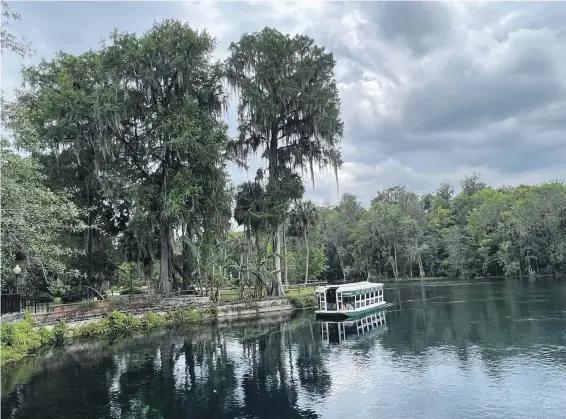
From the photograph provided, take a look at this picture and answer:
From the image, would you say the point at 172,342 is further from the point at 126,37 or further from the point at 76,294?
the point at 126,37

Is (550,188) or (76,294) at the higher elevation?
(550,188)

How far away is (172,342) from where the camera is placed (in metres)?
25.7

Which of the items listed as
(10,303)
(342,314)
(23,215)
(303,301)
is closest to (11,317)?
(10,303)

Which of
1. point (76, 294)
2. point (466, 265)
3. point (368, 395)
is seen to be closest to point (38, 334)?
point (76, 294)

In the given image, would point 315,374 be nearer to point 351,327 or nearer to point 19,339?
point 351,327

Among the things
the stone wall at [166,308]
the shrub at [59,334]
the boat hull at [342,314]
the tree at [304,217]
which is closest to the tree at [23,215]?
the shrub at [59,334]

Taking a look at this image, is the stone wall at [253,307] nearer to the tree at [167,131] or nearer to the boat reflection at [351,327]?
the tree at [167,131]

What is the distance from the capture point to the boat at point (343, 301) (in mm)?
31953

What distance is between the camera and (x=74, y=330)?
1065 inches

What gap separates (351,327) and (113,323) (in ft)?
50.0

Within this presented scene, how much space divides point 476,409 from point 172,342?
1738cm

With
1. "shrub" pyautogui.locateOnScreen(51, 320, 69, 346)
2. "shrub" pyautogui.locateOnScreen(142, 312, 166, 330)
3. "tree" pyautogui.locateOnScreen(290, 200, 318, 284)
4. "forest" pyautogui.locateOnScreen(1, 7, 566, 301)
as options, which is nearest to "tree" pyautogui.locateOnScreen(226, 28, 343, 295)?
"forest" pyautogui.locateOnScreen(1, 7, 566, 301)

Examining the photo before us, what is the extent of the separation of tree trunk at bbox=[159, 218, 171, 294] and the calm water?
7.05 metres

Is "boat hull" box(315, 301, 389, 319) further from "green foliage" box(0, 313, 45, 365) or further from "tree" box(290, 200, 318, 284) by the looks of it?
"green foliage" box(0, 313, 45, 365)
